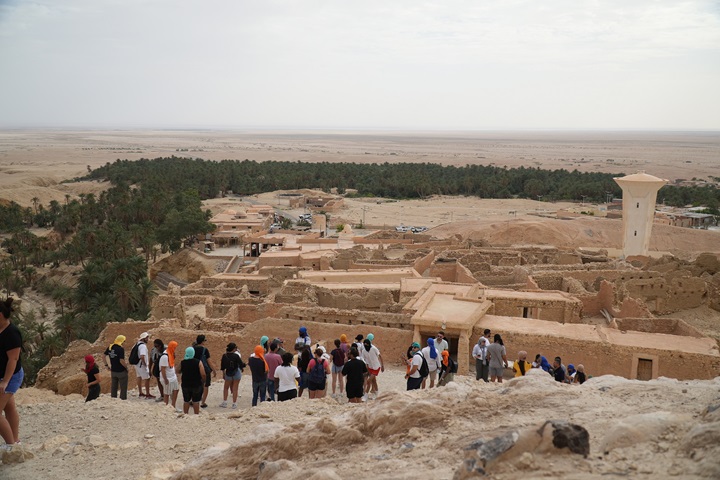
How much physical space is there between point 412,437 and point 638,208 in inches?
1217

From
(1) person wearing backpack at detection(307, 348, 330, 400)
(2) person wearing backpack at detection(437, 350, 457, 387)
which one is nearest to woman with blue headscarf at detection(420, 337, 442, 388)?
(2) person wearing backpack at detection(437, 350, 457, 387)

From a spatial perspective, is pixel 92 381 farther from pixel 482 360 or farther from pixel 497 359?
pixel 497 359

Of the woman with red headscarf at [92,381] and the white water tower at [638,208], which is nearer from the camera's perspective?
the woman with red headscarf at [92,381]

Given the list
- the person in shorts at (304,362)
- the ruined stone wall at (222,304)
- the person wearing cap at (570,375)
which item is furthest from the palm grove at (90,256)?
the person wearing cap at (570,375)

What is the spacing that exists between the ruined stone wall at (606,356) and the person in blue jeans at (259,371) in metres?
7.17

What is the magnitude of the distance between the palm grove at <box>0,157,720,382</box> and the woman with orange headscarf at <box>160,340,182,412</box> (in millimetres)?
16212

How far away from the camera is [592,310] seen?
21781mm

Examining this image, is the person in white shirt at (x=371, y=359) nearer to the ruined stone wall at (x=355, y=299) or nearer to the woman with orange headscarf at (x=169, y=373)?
the woman with orange headscarf at (x=169, y=373)

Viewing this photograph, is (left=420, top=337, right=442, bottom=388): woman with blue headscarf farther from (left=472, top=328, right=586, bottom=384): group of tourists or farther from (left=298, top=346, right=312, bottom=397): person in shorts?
(left=298, top=346, right=312, bottom=397): person in shorts

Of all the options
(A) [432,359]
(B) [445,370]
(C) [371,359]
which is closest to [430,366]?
(A) [432,359]

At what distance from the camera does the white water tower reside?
32.8 metres

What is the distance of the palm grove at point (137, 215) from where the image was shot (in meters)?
32.9

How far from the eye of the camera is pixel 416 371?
35.7 ft

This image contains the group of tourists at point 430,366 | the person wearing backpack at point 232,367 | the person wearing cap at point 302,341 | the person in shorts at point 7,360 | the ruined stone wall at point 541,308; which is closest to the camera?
the person in shorts at point 7,360
